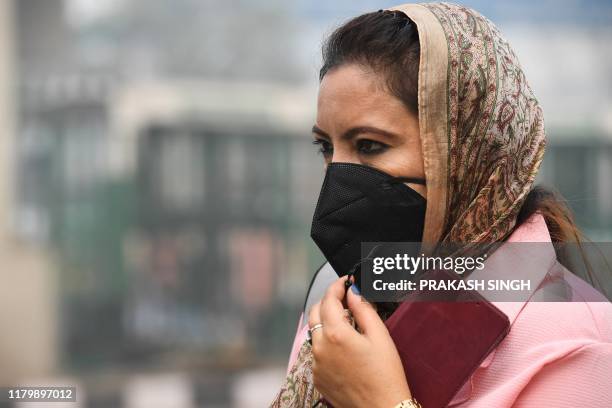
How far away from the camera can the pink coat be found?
1.11m

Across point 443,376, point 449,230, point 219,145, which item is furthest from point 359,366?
point 219,145

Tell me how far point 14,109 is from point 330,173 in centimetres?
592

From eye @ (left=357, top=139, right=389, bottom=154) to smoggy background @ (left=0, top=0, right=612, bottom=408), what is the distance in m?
5.52

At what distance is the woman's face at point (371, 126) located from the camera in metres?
1.26

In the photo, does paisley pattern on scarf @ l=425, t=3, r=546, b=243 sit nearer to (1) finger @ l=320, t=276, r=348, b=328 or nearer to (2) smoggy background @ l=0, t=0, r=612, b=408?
(1) finger @ l=320, t=276, r=348, b=328

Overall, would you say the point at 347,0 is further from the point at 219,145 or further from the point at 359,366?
the point at 359,366

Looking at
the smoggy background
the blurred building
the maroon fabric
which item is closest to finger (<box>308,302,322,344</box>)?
the maroon fabric

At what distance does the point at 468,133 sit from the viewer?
1.29 m

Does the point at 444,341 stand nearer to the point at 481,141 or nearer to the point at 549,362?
the point at 549,362

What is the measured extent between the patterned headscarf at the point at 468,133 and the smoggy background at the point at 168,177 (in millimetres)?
5477

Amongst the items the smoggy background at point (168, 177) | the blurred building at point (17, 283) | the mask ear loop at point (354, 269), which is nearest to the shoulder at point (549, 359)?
the mask ear loop at point (354, 269)

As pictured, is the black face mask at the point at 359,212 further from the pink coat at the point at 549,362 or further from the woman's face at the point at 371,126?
the pink coat at the point at 549,362

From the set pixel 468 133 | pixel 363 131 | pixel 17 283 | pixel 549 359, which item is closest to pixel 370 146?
pixel 363 131

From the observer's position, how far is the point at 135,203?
6.89 m
